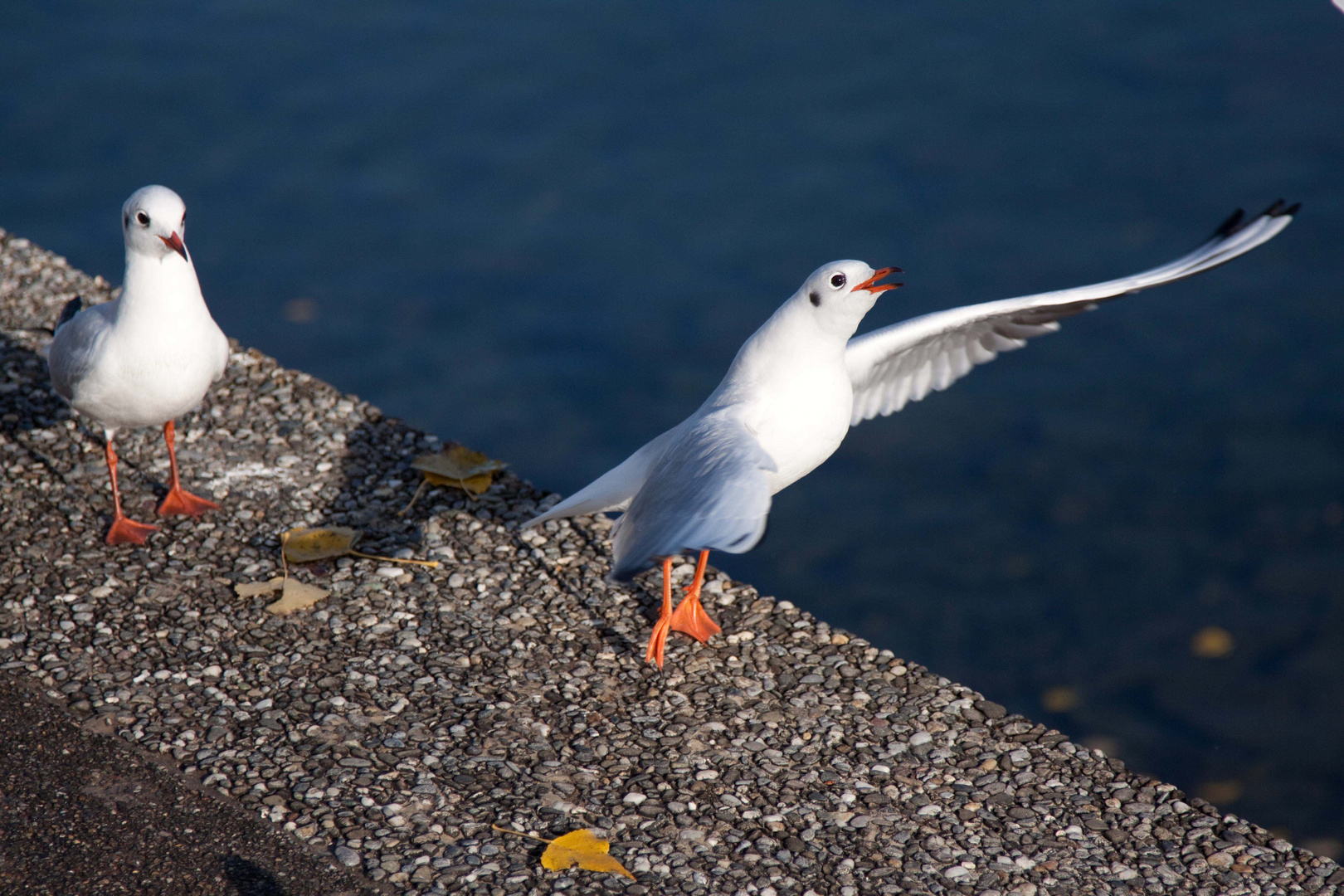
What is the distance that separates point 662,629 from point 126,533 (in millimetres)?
2169

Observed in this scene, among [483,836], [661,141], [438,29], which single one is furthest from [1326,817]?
[438,29]

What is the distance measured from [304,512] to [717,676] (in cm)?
193

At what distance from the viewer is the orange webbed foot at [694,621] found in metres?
4.49

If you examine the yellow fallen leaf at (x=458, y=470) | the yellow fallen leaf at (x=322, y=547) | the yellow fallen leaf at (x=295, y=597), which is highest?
the yellow fallen leaf at (x=458, y=470)

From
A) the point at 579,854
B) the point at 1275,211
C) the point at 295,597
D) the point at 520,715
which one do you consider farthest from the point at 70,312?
the point at 1275,211

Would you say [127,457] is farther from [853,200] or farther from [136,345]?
[853,200]

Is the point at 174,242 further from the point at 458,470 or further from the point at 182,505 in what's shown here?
the point at 458,470

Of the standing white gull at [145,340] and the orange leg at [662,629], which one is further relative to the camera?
the standing white gull at [145,340]

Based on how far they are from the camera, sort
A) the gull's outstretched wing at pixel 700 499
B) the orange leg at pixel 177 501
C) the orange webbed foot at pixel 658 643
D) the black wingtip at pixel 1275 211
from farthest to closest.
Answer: the orange leg at pixel 177 501
the black wingtip at pixel 1275 211
the orange webbed foot at pixel 658 643
the gull's outstretched wing at pixel 700 499

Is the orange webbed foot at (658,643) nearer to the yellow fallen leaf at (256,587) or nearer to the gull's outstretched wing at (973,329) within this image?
the gull's outstretched wing at (973,329)

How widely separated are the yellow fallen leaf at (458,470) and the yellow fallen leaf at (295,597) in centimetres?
65

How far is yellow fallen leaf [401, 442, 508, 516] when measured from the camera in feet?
17.3

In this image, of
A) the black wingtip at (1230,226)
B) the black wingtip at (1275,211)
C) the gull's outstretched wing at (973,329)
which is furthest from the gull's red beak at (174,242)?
the black wingtip at (1275,211)

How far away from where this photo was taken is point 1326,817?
5379 millimetres
